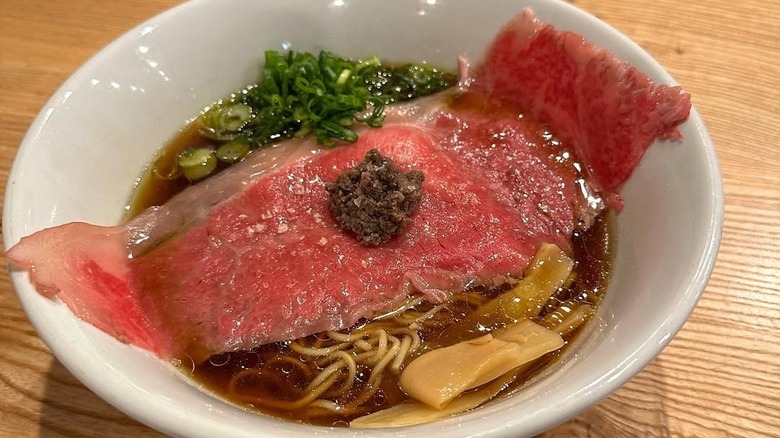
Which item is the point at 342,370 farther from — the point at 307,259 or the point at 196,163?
the point at 196,163

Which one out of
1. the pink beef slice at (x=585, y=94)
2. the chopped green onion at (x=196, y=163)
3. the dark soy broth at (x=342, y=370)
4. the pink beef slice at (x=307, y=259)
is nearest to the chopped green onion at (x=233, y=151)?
the chopped green onion at (x=196, y=163)

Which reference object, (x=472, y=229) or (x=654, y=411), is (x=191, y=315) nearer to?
(x=472, y=229)

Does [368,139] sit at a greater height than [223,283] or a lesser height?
greater

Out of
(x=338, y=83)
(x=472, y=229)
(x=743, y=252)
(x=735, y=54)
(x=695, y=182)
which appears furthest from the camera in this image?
(x=735, y=54)

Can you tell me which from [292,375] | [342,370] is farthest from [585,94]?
[292,375]

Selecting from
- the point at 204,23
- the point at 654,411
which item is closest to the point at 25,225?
the point at 204,23

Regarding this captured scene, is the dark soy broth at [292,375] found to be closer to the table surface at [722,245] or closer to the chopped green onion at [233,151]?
the table surface at [722,245]
